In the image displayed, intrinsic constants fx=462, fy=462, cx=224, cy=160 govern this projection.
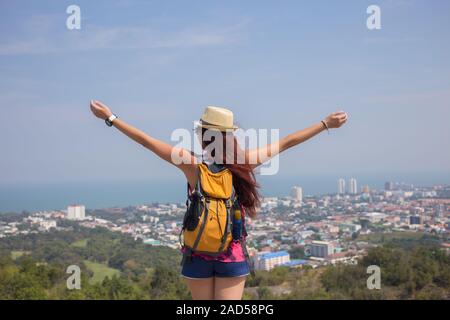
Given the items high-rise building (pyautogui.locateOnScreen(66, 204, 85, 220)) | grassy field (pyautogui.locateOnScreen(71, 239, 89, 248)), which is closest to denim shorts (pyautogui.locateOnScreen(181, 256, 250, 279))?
grassy field (pyautogui.locateOnScreen(71, 239, 89, 248))

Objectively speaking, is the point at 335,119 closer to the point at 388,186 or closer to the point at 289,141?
the point at 289,141

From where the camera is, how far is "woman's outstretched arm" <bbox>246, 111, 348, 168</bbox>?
2.32 meters

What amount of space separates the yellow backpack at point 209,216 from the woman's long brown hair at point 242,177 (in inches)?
2.7

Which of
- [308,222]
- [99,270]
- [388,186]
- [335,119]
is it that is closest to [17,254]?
[99,270]

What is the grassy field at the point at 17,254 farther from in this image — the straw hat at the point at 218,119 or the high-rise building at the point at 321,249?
the straw hat at the point at 218,119

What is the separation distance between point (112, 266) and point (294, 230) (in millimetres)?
10257

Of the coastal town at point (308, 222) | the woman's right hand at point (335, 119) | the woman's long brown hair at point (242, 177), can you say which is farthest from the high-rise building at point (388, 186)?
the woman's long brown hair at point (242, 177)

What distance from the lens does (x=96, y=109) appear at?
2221mm

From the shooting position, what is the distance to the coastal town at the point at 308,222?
21.7 metres

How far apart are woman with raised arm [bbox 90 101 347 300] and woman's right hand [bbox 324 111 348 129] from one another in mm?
154

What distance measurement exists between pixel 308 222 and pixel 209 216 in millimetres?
Result: 26167

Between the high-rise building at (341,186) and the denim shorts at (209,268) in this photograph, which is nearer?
the denim shorts at (209,268)

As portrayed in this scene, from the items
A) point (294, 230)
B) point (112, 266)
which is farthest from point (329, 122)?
point (294, 230)
